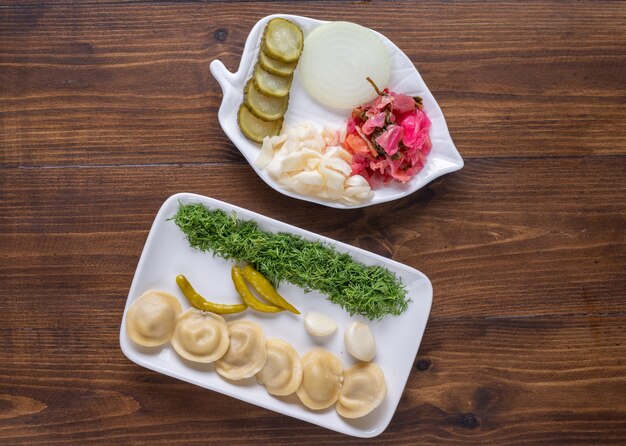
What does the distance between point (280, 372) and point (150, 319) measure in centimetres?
52

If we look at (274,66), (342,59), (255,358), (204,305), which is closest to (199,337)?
(204,305)

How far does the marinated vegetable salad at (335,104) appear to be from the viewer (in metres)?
2.10

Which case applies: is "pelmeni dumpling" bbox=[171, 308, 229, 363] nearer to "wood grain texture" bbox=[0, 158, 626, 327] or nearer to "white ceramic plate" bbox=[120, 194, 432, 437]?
"white ceramic plate" bbox=[120, 194, 432, 437]

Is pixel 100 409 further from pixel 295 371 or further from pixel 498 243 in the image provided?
pixel 498 243

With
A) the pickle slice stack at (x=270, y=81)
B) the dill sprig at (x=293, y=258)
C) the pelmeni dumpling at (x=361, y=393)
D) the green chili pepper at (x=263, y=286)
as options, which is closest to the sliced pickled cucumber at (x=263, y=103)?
the pickle slice stack at (x=270, y=81)

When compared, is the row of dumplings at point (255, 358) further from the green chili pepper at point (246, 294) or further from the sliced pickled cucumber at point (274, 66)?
the sliced pickled cucumber at point (274, 66)

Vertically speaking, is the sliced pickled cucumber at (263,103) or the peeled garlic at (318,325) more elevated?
the sliced pickled cucumber at (263,103)

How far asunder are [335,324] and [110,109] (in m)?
1.24

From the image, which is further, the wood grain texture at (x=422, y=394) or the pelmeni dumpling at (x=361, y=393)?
the wood grain texture at (x=422, y=394)

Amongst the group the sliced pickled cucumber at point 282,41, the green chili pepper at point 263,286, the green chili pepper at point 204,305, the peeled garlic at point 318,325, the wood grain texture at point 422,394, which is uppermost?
the sliced pickled cucumber at point 282,41

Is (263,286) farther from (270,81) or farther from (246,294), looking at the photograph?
(270,81)

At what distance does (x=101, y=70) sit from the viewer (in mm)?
2268

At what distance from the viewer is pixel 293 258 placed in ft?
7.00

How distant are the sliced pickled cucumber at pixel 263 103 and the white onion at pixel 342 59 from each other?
0.15 metres
